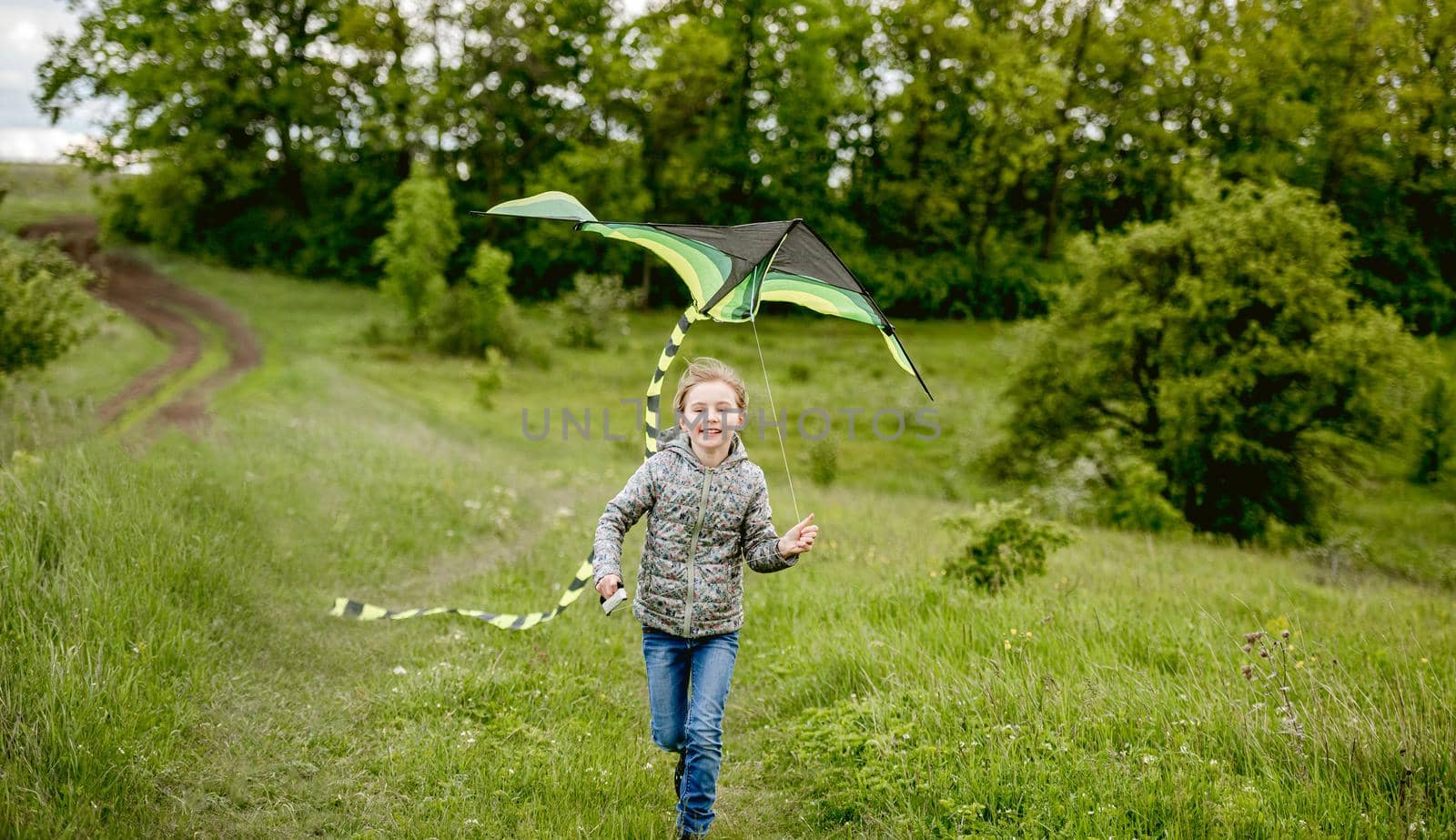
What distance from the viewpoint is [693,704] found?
13.3ft

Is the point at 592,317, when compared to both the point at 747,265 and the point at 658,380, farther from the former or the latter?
the point at 747,265

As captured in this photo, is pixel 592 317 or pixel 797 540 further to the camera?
pixel 592 317

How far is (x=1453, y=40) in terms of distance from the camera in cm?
2372

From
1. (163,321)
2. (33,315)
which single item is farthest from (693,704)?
(163,321)

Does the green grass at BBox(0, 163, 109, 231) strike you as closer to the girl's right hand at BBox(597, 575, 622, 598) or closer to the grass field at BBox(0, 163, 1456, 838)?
the grass field at BBox(0, 163, 1456, 838)

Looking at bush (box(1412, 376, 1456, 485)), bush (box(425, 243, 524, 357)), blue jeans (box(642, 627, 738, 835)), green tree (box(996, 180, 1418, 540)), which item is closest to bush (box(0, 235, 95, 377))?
blue jeans (box(642, 627, 738, 835))

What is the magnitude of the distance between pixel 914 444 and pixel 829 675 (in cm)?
2018

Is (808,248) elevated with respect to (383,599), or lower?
elevated

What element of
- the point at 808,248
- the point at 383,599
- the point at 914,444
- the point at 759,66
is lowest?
the point at 914,444

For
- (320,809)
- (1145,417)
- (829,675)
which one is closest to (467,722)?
(320,809)

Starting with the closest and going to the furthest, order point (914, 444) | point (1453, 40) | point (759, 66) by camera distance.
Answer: point (1453, 40) < point (914, 444) < point (759, 66)

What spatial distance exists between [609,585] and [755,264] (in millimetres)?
1957

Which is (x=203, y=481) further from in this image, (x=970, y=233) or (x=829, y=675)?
(x=970, y=233)

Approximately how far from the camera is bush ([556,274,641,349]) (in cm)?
3256
